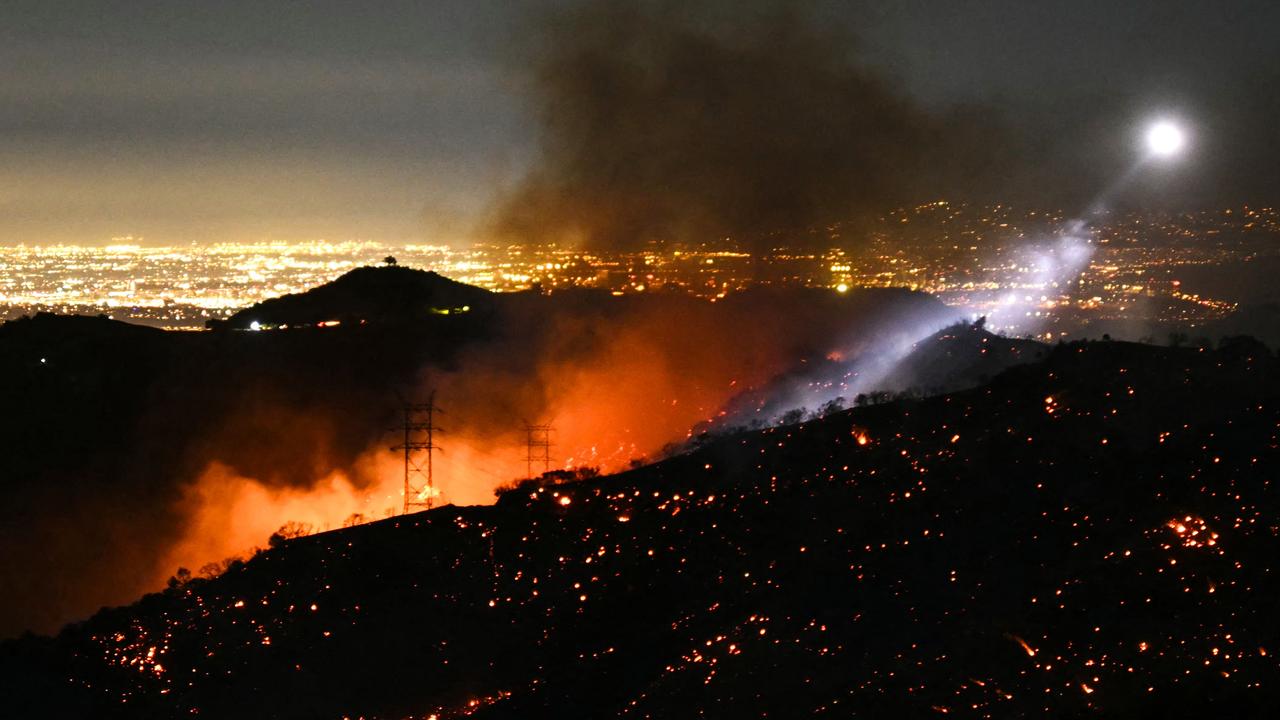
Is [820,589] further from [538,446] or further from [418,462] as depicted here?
[418,462]

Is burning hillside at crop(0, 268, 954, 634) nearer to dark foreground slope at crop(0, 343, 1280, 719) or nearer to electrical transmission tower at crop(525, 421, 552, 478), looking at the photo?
electrical transmission tower at crop(525, 421, 552, 478)

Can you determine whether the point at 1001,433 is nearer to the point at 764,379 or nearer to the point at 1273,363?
the point at 1273,363

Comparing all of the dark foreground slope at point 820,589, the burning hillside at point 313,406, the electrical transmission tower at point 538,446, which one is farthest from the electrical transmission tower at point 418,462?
the dark foreground slope at point 820,589

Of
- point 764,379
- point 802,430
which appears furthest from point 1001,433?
point 764,379

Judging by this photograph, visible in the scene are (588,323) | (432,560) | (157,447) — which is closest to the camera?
(432,560)

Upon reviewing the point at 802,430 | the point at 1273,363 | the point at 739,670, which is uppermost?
the point at 1273,363

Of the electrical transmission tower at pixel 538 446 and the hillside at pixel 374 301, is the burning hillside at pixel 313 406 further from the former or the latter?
the hillside at pixel 374 301
